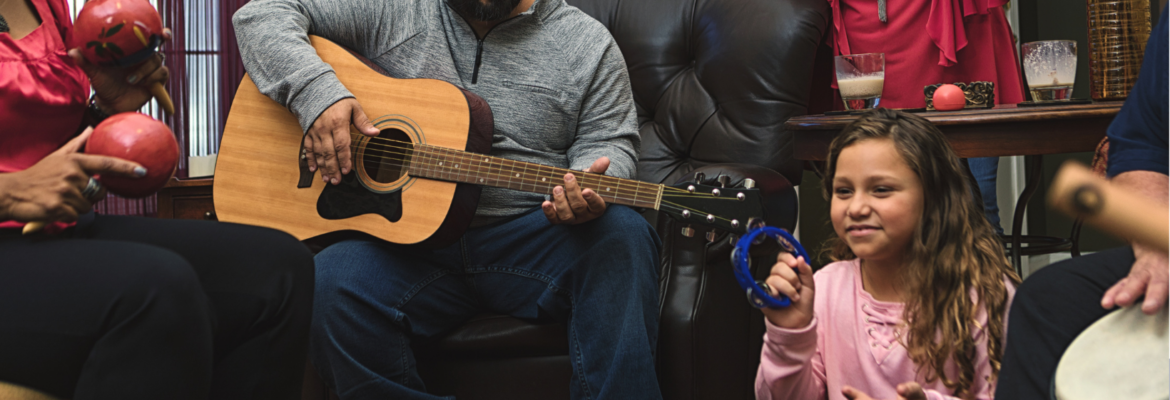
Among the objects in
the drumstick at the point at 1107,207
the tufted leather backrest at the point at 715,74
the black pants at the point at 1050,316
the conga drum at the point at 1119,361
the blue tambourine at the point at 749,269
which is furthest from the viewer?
the tufted leather backrest at the point at 715,74

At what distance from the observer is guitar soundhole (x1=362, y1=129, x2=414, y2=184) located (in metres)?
1.56

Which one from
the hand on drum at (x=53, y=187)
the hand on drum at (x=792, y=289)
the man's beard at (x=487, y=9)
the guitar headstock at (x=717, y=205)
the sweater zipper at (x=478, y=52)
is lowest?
the hand on drum at (x=792, y=289)

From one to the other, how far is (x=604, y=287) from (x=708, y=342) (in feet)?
0.77

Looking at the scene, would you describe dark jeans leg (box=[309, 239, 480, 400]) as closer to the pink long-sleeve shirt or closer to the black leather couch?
the black leather couch

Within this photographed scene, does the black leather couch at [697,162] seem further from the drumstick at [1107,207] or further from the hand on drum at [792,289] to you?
the drumstick at [1107,207]

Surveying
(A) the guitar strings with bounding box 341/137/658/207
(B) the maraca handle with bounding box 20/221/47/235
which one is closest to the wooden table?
(A) the guitar strings with bounding box 341/137/658/207

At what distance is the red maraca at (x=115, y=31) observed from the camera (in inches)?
39.0

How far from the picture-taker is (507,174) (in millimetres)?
1505

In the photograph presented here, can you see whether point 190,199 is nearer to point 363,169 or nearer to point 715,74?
point 363,169

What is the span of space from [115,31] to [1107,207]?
110 cm

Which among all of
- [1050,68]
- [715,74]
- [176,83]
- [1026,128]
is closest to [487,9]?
[715,74]

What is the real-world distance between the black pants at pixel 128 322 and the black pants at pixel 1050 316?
972 mm

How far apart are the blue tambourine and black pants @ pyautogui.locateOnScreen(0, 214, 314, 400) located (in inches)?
26.2

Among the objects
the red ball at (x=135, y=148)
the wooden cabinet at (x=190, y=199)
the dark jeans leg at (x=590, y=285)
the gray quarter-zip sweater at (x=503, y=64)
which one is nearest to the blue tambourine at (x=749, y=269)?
the dark jeans leg at (x=590, y=285)
